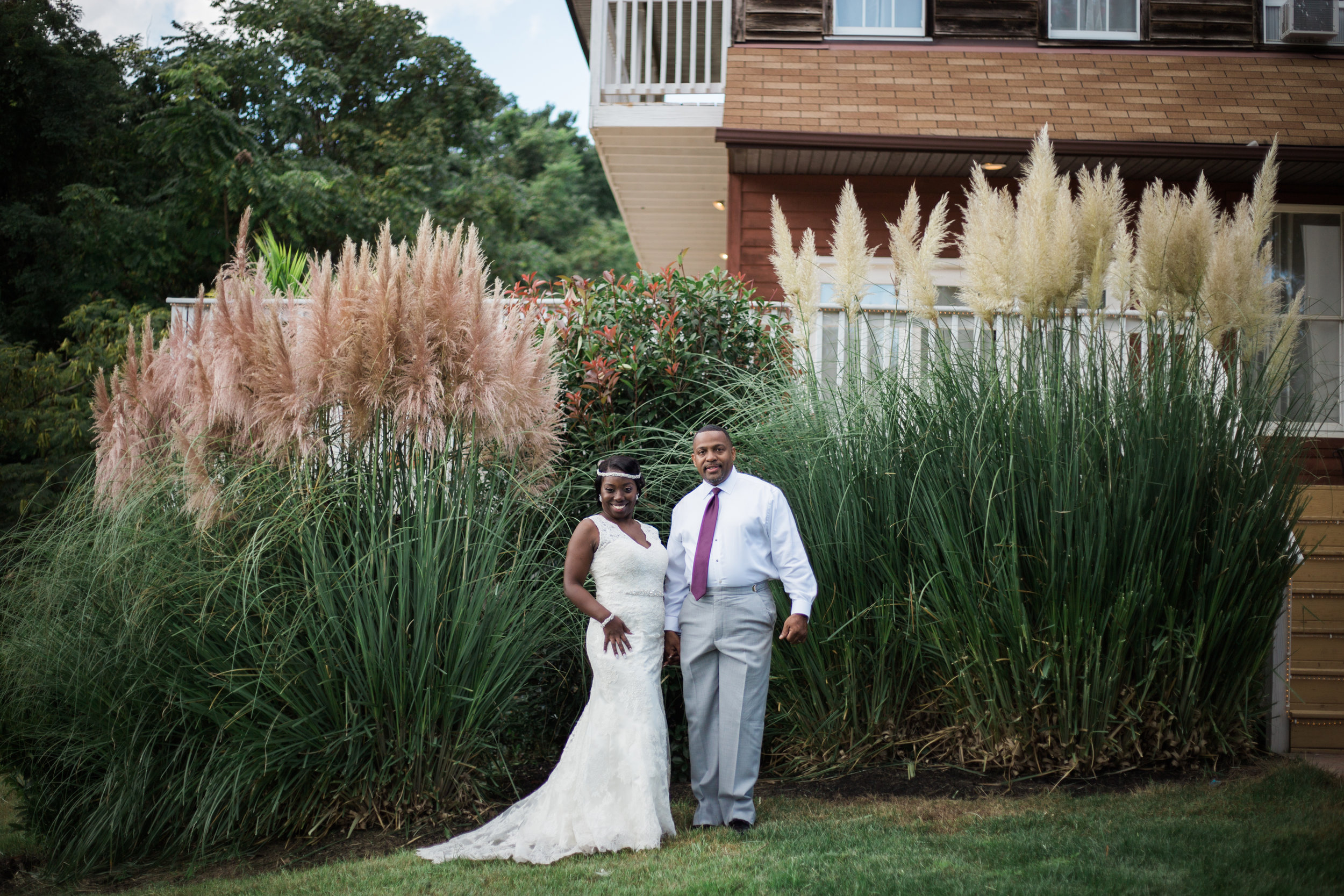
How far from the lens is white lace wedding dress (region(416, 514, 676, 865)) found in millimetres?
4488

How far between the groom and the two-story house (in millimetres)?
6316

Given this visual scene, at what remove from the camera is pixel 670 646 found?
500 cm

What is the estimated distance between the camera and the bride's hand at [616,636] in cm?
471

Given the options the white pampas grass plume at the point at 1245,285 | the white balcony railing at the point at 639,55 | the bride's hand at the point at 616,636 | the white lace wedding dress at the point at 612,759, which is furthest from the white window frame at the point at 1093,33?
the bride's hand at the point at 616,636

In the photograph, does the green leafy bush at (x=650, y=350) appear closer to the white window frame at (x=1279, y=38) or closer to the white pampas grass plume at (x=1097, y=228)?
the white pampas grass plume at (x=1097, y=228)

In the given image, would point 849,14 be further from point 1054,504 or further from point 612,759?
point 612,759

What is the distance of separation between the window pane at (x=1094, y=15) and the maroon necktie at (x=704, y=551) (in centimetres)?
978

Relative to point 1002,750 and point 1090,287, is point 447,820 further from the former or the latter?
point 1090,287

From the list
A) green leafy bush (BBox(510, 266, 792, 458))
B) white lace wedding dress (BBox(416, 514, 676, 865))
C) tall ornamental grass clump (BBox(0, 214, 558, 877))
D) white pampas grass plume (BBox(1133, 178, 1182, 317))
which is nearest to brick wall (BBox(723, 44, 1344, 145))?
green leafy bush (BBox(510, 266, 792, 458))

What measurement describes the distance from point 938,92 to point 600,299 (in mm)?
6197

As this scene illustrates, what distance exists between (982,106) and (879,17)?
1.98m

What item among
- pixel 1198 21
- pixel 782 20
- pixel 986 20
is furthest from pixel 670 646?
pixel 1198 21

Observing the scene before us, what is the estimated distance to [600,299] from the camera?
22.3 feet

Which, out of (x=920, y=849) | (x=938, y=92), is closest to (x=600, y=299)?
(x=920, y=849)
